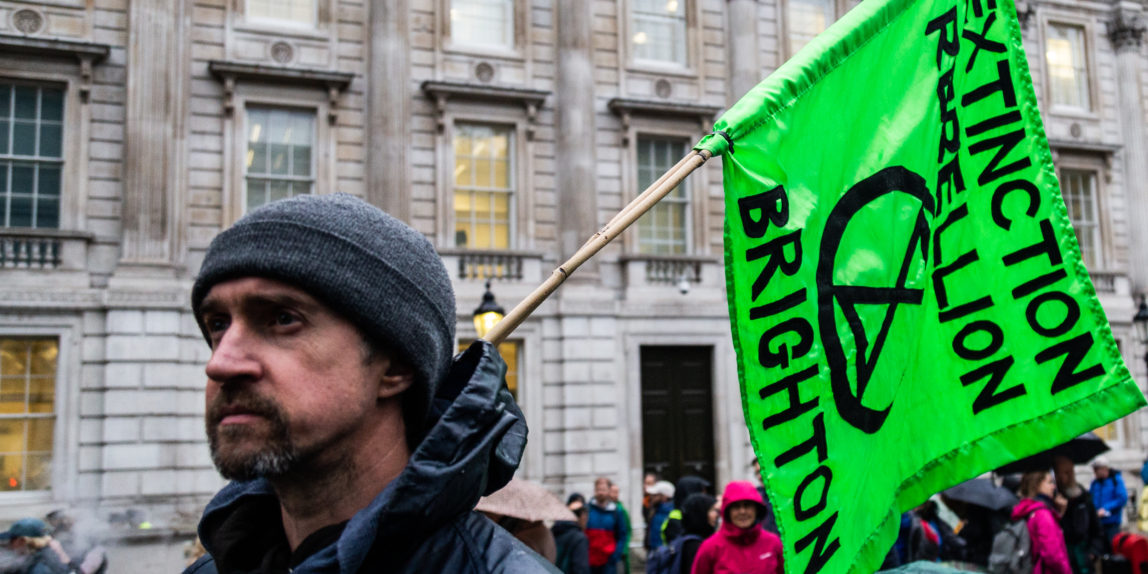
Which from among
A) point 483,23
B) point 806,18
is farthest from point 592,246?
point 806,18

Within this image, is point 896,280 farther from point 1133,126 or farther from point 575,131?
point 1133,126

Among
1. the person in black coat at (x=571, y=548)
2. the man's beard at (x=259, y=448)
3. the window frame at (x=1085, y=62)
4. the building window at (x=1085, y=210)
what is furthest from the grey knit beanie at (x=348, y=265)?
the building window at (x=1085, y=210)

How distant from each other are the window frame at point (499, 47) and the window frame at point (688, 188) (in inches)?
101

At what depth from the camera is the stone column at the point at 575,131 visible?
1708 cm

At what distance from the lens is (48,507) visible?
46.1 ft

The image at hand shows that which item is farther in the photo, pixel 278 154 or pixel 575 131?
pixel 575 131

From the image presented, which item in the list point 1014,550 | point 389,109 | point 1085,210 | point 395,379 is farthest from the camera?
point 1085,210

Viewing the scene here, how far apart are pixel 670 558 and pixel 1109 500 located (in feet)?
25.5

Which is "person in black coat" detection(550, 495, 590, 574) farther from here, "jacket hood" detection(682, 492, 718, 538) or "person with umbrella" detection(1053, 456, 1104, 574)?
"person with umbrella" detection(1053, 456, 1104, 574)

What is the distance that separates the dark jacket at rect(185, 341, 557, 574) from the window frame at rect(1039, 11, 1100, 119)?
74.3 ft

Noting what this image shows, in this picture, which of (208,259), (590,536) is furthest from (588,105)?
(208,259)

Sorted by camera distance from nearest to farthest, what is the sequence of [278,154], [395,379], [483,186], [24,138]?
1. [395,379]
2. [24,138]
3. [278,154]
4. [483,186]

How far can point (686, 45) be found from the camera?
18703 mm

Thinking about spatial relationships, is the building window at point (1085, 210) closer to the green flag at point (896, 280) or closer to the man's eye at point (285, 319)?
the green flag at point (896, 280)
